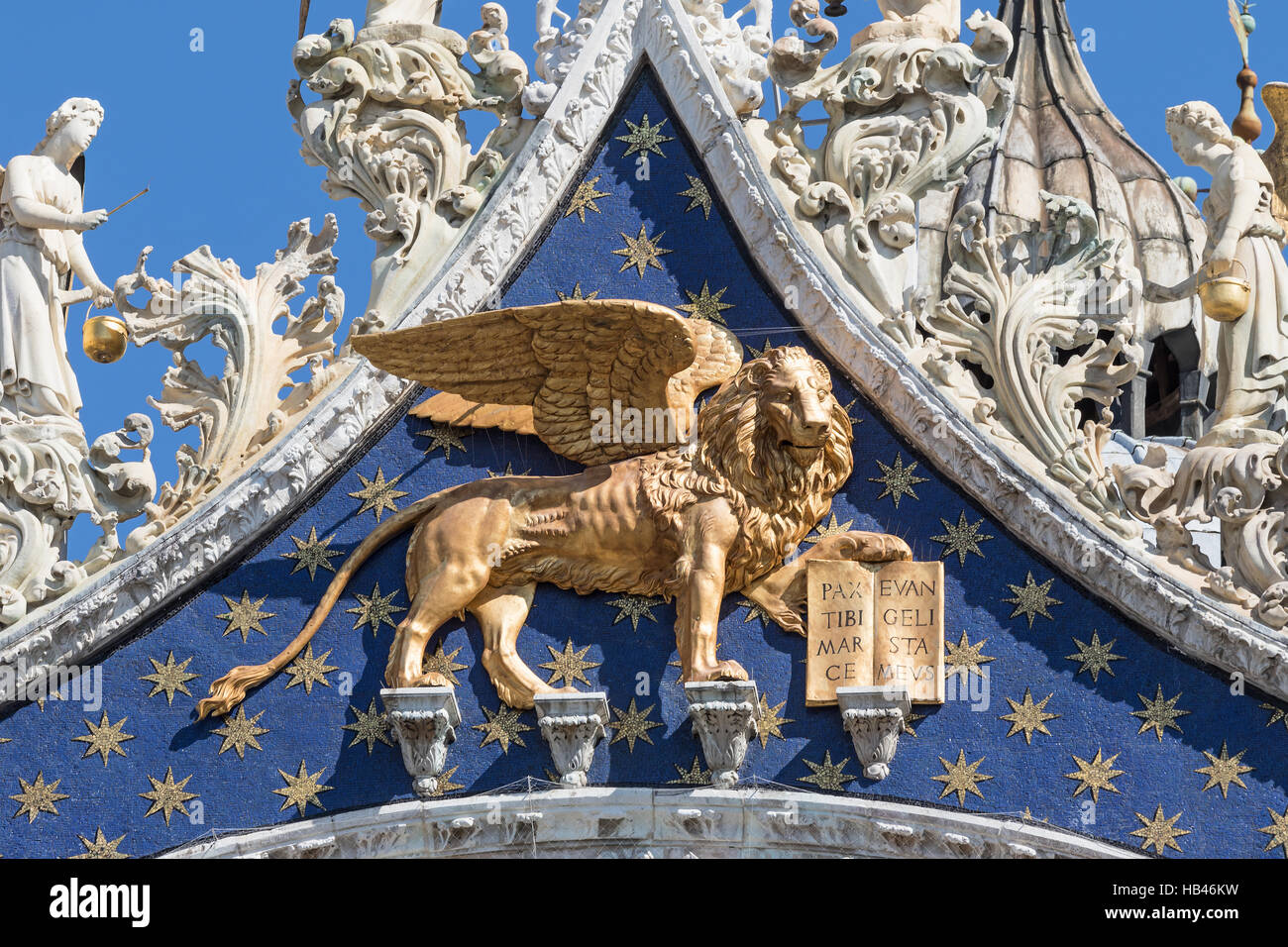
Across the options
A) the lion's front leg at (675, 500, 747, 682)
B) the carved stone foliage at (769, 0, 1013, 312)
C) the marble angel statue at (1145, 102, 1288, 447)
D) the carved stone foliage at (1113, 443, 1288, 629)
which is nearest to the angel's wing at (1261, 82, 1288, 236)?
the marble angel statue at (1145, 102, 1288, 447)

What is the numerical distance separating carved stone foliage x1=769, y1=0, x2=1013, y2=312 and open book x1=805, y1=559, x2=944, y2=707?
4.91ft

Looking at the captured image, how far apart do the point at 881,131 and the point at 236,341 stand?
345 cm

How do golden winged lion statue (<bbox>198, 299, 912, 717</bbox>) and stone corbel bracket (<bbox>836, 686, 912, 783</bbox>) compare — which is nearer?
stone corbel bracket (<bbox>836, 686, 912, 783</bbox>)

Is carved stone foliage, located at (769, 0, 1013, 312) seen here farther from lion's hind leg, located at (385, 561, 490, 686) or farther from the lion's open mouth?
lion's hind leg, located at (385, 561, 490, 686)

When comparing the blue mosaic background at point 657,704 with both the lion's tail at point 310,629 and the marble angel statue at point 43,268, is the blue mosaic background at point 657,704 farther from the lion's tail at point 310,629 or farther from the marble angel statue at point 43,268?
the marble angel statue at point 43,268

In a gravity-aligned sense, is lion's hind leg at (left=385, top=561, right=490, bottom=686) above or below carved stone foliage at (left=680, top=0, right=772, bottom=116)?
below

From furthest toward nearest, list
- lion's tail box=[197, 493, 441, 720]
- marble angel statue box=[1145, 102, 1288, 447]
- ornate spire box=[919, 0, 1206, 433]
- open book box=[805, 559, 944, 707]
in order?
ornate spire box=[919, 0, 1206, 433] → marble angel statue box=[1145, 102, 1288, 447] → lion's tail box=[197, 493, 441, 720] → open book box=[805, 559, 944, 707]

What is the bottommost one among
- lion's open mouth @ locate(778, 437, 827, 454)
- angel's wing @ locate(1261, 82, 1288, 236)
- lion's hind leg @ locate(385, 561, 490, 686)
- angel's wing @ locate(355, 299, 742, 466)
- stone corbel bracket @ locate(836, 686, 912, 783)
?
stone corbel bracket @ locate(836, 686, 912, 783)

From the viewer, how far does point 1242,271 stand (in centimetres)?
1545

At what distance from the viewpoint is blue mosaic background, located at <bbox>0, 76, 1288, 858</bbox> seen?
14.2 m

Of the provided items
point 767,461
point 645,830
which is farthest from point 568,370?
point 645,830

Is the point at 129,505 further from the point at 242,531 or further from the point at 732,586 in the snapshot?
the point at 732,586

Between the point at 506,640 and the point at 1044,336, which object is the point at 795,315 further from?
the point at 506,640
